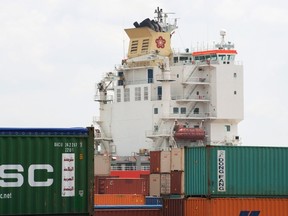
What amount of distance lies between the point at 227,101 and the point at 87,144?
169 feet

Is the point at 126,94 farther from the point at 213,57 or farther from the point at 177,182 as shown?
the point at 177,182

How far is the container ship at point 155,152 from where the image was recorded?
1171 inches

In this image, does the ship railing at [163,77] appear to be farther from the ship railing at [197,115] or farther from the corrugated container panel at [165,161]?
the corrugated container panel at [165,161]

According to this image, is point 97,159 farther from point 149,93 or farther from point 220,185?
point 220,185

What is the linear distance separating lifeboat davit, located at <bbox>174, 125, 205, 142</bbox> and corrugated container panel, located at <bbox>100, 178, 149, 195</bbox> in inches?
714

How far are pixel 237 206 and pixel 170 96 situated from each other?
43.5 metres

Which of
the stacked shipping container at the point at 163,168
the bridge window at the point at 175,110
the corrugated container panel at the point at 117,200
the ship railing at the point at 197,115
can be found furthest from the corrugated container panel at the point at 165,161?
the bridge window at the point at 175,110

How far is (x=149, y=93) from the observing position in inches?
3238

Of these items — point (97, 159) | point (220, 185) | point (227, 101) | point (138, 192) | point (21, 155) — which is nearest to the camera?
point (21, 155)

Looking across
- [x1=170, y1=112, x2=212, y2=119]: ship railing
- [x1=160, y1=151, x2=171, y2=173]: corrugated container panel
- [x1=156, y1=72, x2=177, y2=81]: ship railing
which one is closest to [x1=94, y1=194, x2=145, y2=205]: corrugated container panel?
[x1=160, y1=151, x2=171, y2=173]: corrugated container panel

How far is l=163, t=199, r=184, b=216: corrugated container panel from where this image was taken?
39688 mm

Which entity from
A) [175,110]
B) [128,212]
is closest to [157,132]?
[175,110]

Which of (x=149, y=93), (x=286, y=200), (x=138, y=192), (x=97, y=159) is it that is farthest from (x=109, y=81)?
(x=286, y=200)

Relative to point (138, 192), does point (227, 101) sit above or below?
above
